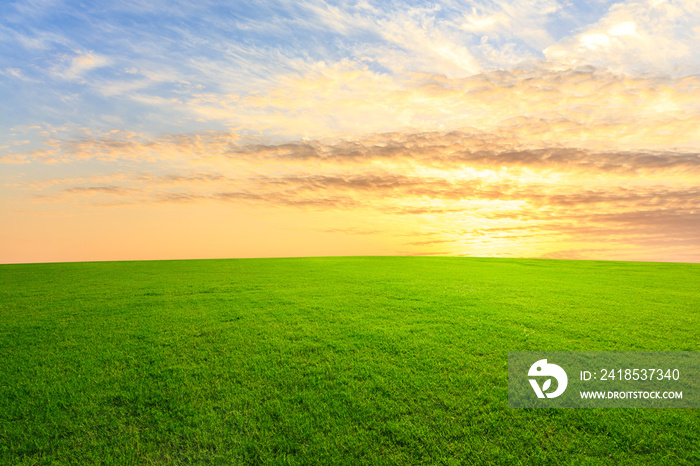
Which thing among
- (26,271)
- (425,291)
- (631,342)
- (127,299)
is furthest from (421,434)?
(26,271)

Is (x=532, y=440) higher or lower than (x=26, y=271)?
lower

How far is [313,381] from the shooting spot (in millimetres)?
6871

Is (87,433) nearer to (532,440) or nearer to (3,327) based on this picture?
(532,440)

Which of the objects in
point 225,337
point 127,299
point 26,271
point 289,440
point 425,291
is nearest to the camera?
point 289,440

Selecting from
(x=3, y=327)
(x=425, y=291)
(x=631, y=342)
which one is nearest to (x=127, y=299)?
(x=3, y=327)

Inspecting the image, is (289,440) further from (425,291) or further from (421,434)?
(425,291)

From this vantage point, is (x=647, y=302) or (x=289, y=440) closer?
(x=289, y=440)

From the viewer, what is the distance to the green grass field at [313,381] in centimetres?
513

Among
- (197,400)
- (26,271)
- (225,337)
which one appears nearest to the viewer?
(197,400)

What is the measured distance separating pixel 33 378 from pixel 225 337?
→ 3.83 metres

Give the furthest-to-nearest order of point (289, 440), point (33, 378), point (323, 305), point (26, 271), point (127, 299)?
point (26, 271) < point (127, 299) < point (323, 305) < point (33, 378) < point (289, 440)

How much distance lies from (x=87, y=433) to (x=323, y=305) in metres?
8.18

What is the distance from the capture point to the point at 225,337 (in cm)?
952

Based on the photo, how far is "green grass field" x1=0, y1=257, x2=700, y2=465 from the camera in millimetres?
5133
